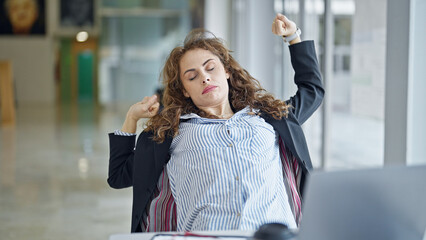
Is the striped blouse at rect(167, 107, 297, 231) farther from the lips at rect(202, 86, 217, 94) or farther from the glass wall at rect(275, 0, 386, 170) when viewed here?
the glass wall at rect(275, 0, 386, 170)

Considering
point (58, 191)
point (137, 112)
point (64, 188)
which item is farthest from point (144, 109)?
point (64, 188)

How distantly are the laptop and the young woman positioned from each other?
66cm

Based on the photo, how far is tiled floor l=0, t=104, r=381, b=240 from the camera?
4.11 meters

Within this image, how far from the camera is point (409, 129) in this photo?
236 centimetres

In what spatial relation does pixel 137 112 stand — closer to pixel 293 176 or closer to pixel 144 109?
pixel 144 109

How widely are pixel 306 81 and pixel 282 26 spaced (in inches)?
9.2

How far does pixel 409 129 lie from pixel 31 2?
2043cm

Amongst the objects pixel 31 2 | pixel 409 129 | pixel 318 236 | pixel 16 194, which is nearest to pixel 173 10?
pixel 31 2

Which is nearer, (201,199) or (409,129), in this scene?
(201,199)

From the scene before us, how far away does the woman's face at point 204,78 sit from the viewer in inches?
81.0

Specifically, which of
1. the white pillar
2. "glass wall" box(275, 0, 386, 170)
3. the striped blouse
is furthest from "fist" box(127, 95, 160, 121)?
"glass wall" box(275, 0, 386, 170)

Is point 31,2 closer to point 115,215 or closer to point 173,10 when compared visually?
point 173,10

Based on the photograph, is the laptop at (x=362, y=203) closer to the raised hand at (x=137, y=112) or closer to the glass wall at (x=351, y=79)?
the raised hand at (x=137, y=112)

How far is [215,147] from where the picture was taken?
6.22 feet
